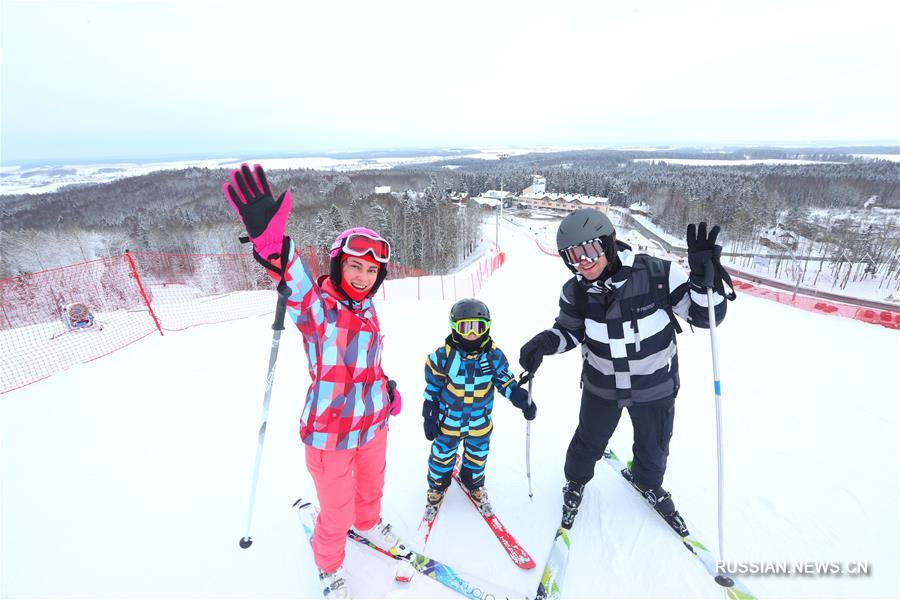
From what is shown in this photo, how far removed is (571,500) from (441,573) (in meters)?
1.23

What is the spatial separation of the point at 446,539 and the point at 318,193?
58.3m

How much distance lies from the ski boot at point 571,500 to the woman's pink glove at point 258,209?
300cm

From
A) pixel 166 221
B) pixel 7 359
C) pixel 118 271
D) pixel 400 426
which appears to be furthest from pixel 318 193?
pixel 400 426

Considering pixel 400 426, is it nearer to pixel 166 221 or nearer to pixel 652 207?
pixel 166 221

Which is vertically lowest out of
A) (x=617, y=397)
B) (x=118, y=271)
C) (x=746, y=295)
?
(x=118, y=271)

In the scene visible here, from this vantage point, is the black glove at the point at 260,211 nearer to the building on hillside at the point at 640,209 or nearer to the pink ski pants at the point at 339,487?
the pink ski pants at the point at 339,487

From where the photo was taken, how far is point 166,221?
4275 cm

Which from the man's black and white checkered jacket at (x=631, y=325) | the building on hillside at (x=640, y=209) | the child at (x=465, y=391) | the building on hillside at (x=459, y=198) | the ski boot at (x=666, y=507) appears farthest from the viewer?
the building on hillside at (x=640, y=209)

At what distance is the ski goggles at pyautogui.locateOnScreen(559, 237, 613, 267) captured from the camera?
7.92 ft

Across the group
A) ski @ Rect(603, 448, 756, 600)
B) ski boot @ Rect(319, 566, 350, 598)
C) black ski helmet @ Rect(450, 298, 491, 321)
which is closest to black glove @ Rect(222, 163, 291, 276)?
black ski helmet @ Rect(450, 298, 491, 321)

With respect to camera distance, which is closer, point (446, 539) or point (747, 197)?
point (446, 539)

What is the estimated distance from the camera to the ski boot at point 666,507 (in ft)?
9.67

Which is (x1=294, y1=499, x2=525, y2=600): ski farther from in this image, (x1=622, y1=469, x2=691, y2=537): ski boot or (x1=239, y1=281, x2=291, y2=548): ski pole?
(x1=622, y1=469, x2=691, y2=537): ski boot

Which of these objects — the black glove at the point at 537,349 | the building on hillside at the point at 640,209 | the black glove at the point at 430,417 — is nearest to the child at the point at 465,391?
the black glove at the point at 430,417
